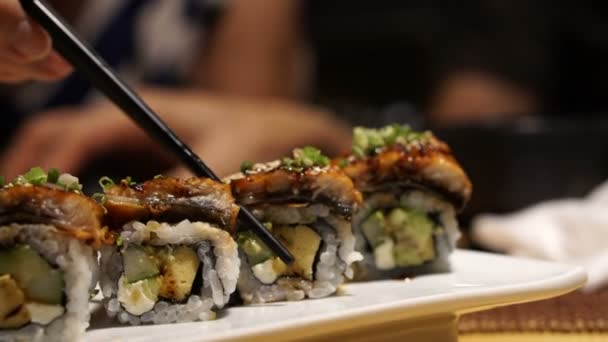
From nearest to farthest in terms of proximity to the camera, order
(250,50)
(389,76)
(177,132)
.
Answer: (177,132) < (250,50) < (389,76)

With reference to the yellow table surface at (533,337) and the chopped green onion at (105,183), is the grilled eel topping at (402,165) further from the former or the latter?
the chopped green onion at (105,183)

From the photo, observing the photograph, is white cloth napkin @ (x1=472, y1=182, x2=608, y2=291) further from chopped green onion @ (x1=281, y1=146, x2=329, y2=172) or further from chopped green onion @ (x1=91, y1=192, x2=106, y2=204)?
chopped green onion @ (x1=91, y1=192, x2=106, y2=204)

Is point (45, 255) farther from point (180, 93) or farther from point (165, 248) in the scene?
point (180, 93)

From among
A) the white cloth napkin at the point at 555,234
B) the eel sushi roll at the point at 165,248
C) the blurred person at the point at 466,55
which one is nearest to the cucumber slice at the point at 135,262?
the eel sushi roll at the point at 165,248

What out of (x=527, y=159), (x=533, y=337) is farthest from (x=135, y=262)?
(x=527, y=159)

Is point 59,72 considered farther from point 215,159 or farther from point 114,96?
point 215,159

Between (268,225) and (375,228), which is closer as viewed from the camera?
(268,225)

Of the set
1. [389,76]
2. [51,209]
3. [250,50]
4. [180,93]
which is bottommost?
[51,209]
